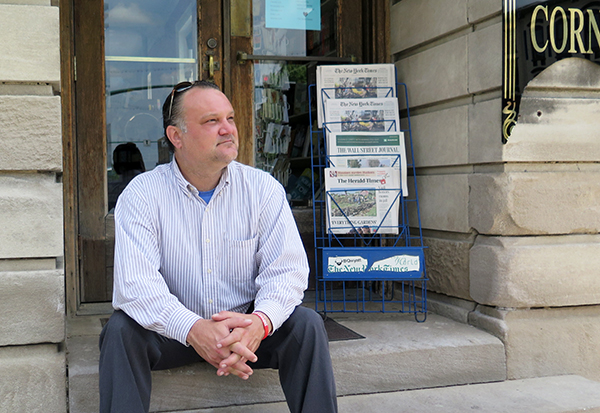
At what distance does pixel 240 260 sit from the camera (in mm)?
2584

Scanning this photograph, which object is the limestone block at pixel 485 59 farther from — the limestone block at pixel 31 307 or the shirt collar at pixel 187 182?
the limestone block at pixel 31 307

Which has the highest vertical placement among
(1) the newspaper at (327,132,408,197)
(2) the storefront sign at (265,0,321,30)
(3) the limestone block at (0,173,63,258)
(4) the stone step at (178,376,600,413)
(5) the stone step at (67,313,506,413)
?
(2) the storefront sign at (265,0,321,30)

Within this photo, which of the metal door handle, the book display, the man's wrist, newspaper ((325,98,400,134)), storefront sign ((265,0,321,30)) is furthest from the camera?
storefront sign ((265,0,321,30))

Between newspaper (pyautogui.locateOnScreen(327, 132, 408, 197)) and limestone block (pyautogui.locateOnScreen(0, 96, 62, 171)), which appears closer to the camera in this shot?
limestone block (pyautogui.locateOnScreen(0, 96, 62, 171))

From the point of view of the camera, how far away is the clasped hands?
218cm

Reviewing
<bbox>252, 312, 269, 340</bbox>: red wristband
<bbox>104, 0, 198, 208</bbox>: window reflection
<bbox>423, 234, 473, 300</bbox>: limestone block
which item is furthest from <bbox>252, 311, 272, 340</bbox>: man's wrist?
<bbox>104, 0, 198, 208</bbox>: window reflection

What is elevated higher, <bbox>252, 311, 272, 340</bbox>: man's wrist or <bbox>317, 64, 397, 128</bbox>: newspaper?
<bbox>317, 64, 397, 128</bbox>: newspaper

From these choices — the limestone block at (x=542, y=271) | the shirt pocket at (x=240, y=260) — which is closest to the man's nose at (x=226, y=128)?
the shirt pocket at (x=240, y=260)

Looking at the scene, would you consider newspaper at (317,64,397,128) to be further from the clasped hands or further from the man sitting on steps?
the clasped hands

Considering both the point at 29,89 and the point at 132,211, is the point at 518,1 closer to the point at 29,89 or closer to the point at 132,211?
the point at 132,211

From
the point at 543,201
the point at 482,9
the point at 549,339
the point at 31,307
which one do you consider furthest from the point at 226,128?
the point at 549,339

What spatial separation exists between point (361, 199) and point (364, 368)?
1067 millimetres

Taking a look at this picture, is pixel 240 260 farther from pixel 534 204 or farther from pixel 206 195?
pixel 534 204

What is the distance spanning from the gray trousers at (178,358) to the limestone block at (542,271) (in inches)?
48.5
